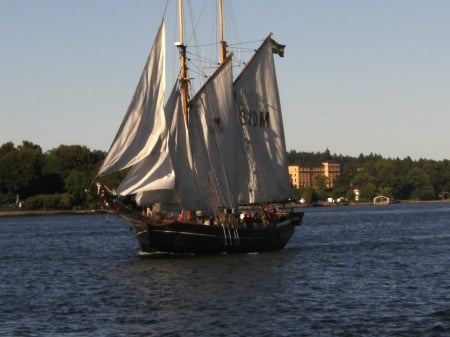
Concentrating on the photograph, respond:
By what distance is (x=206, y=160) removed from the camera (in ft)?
222

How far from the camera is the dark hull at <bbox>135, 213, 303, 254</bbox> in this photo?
2511 inches

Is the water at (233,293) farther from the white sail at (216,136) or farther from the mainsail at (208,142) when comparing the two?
the white sail at (216,136)

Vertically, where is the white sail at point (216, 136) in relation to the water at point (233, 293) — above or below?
above

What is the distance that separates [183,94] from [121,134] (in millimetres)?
8532

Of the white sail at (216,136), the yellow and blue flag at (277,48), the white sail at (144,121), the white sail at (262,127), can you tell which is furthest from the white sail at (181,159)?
the yellow and blue flag at (277,48)

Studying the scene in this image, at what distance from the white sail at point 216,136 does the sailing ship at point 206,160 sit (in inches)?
2.5

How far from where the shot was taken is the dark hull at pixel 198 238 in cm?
6378

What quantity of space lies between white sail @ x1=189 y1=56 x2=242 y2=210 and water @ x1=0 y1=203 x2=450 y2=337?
4.93 meters

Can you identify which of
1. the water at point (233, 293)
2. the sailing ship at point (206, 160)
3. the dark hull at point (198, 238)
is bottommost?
the water at point (233, 293)

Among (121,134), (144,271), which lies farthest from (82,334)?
(121,134)

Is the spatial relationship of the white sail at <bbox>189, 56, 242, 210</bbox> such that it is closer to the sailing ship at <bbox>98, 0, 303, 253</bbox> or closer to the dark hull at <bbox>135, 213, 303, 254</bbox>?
the sailing ship at <bbox>98, 0, 303, 253</bbox>

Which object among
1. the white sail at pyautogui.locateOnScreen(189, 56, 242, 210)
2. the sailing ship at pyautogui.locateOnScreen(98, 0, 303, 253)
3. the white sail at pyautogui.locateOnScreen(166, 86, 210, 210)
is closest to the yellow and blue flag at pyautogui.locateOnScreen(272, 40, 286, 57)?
the sailing ship at pyautogui.locateOnScreen(98, 0, 303, 253)

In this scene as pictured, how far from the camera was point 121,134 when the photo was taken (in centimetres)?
5962

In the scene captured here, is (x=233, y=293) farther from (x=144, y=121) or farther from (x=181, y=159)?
(x=181, y=159)
